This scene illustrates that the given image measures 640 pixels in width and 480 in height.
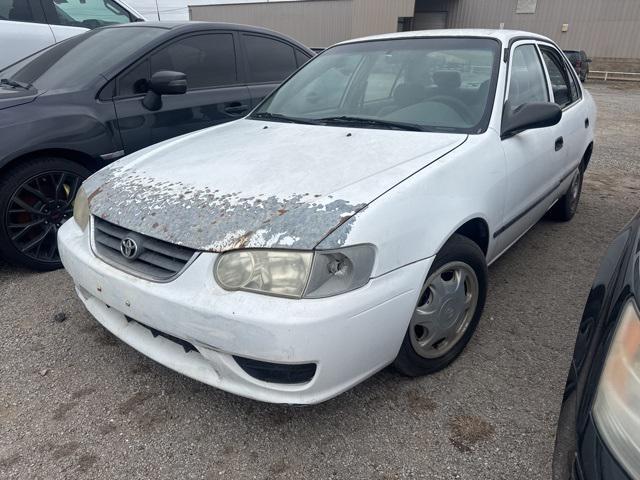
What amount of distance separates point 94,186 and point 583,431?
2.19 metres

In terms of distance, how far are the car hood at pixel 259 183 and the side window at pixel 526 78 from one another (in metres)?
0.74

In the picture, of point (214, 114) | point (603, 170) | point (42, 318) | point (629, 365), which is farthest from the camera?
point (603, 170)

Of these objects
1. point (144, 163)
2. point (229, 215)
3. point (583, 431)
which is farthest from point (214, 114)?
point (583, 431)

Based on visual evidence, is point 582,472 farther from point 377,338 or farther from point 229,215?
point 229,215

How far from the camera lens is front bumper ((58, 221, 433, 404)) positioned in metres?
1.56

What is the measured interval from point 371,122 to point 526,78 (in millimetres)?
1110

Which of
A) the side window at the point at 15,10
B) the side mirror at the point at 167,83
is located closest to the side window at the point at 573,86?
the side mirror at the point at 167,83

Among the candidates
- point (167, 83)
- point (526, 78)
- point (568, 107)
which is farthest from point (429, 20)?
point (167, 83)

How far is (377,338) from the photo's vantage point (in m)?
1.72

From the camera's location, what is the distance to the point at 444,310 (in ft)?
6.89

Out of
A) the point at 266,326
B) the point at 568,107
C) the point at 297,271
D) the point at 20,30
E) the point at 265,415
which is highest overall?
the point at 20,30

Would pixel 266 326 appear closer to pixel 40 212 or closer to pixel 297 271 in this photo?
pixel 297 271

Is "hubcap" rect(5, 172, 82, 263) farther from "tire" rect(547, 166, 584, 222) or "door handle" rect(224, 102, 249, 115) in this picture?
"tire" rect(547, 166, 584, 222)

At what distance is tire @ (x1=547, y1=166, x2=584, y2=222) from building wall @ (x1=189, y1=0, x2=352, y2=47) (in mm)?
26927
